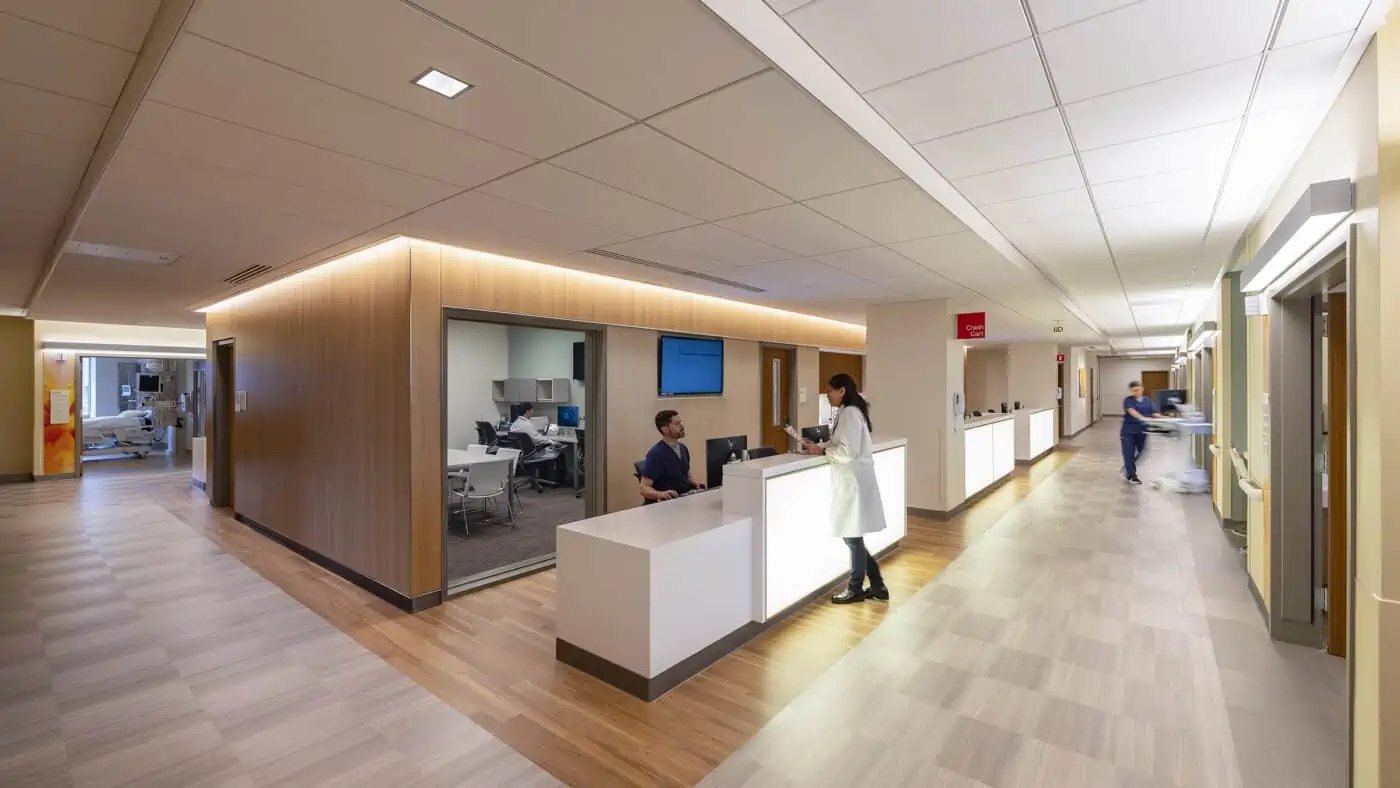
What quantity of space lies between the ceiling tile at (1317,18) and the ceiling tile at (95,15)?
3610 millimetres

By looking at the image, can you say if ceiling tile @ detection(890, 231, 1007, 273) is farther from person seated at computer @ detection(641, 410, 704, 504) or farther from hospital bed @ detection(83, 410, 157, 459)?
hospital bed @ detection(83, 410, 157, 459)

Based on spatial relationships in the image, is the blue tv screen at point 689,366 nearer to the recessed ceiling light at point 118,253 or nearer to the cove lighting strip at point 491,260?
the cove lighting strip at point 491,260

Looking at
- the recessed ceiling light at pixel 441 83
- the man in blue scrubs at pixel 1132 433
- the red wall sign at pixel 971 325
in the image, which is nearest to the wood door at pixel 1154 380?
the man in blue scrubs at pixel 1132 433

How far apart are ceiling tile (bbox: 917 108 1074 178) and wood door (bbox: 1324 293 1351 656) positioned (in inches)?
81.3

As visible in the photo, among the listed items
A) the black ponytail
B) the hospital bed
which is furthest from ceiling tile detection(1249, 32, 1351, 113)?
the hospital bed

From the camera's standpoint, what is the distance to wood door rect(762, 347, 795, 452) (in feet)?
28.6

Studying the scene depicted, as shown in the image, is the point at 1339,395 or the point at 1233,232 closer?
A: the point at 1339,395

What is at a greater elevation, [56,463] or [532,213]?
[532,213]

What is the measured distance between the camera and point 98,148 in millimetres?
2898

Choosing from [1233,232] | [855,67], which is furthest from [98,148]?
[1233,232]

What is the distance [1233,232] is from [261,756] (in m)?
7.20

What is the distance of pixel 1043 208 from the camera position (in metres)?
4.10

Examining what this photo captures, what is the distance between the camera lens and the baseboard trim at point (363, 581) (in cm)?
450

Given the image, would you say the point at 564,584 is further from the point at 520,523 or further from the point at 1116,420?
the point at 1116,420
